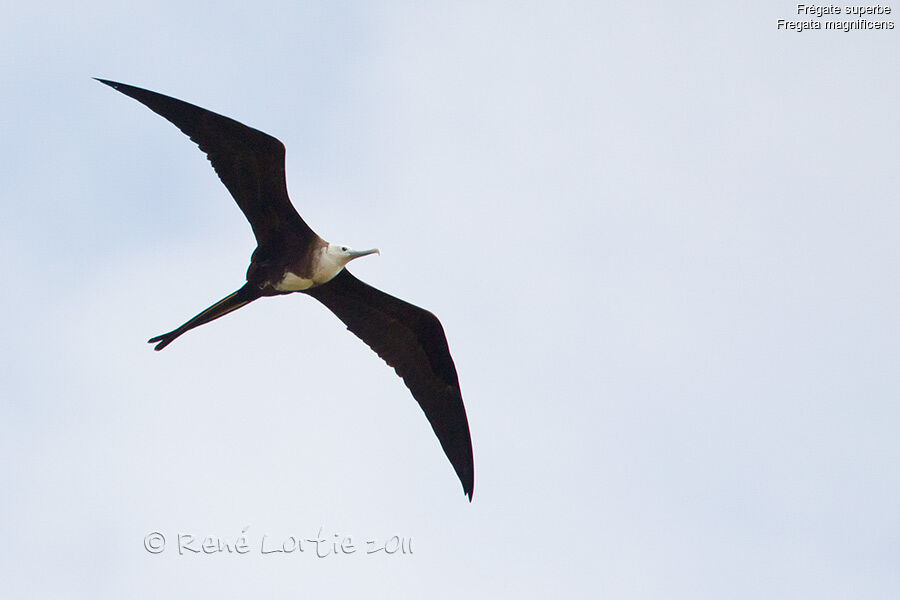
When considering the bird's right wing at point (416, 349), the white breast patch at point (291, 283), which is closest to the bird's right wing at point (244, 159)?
the white breast patch at point (291, 283)

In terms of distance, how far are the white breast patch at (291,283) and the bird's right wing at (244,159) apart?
304 millimetres

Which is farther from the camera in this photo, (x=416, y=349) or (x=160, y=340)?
(x=416, y=349)

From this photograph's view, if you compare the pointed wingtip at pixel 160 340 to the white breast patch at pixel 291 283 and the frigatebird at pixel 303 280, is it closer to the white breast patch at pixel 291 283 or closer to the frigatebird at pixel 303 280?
the frigatebird at pixel 303 280

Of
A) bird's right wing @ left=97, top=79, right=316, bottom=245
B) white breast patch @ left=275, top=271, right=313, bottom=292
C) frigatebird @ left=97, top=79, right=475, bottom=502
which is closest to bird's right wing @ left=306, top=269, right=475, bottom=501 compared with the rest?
frigatebird @ left=97, top=79, right=475, bottom=502

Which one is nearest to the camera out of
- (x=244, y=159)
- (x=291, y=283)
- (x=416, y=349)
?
(x=244, y=159)

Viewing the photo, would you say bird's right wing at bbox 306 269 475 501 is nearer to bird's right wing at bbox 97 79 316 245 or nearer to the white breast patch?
the white breast patch

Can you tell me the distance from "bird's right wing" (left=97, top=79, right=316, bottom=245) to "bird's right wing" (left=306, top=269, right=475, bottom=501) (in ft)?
2.75

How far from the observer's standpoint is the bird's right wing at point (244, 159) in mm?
9469

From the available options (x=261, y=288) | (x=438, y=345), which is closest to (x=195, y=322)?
(x=261, y=288)

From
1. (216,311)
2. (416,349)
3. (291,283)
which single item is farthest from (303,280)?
(416,349)

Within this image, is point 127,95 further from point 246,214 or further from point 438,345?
point 438,345

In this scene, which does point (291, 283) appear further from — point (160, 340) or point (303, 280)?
point (160, 340)

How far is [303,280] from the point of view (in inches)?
398

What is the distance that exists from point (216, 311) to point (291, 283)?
1.93 feet
